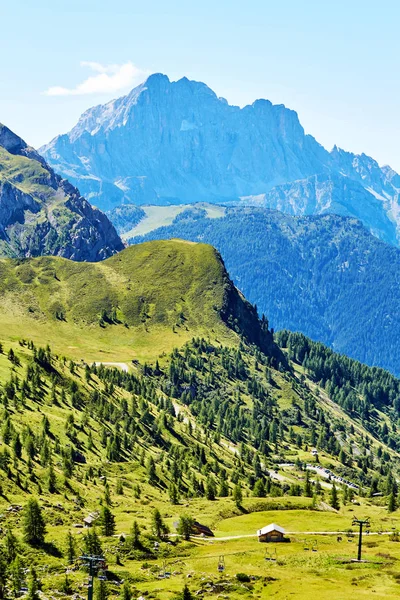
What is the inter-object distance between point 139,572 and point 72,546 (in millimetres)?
13121

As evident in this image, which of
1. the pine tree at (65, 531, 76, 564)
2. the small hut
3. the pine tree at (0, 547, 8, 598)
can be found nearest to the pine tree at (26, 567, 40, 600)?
the pine tree at (0, 547, 8, 598)

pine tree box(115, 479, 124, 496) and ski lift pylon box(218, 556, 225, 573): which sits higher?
pine tree box(115, 479, 124, 496)

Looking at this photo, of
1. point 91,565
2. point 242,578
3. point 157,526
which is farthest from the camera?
point 157,526

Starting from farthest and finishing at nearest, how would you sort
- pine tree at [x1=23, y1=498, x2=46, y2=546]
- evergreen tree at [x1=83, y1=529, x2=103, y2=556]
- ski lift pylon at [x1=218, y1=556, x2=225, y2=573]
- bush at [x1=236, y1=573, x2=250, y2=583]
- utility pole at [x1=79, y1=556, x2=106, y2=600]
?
pine tree at [x1=23, y1=498, x2=46, y2=546]
ski lift pylon at [x1=218, y1=556, x2=225, y2=573]
evergreen tree at [x1=83, y1=529, x2=103, y2=556]
bush at [x1=236, y1=573, x2=250, y2=583]
utility pole at [x1=79, y1=556, x2=106, y2=600]

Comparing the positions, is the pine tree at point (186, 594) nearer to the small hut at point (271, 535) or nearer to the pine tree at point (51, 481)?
the small hut at point (271, 535)

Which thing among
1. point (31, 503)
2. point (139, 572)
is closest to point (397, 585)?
point (139, 572)

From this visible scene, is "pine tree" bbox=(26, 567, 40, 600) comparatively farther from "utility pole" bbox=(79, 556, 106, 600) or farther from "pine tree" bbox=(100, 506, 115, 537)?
"pine tree" bbox=(100, 506, 115, 537)

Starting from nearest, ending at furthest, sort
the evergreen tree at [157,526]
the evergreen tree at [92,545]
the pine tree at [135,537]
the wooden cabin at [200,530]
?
the evergreen tree at [92,545], the pine tree at [135,537], the evergreen tree at [157,526], the wooden cabin at [200,530]

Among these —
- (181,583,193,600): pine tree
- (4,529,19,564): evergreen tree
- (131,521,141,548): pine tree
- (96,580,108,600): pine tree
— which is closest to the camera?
(96,580,108,600): pine tree

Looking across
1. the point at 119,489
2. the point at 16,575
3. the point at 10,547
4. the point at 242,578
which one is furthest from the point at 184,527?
the point at 16,575

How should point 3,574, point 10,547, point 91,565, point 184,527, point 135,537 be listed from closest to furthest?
point 91,565 < point 3,574 < point 10,547 < point 135,537 < point 184,527

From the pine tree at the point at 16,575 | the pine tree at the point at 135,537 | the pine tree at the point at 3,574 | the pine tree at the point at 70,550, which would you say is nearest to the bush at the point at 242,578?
the pine tree at the point at 135,537

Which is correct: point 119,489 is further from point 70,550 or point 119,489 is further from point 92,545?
point 92,545

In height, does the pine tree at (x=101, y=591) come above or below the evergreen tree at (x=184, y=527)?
below
